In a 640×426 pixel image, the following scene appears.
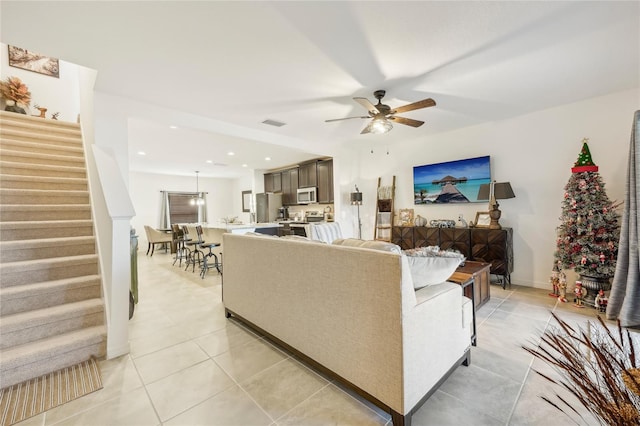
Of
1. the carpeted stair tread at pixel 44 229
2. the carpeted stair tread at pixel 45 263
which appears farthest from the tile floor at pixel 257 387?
the carpeted stair tread at pixel 44 229

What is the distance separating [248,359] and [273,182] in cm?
632

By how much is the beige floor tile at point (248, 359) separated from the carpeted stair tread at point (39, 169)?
3.23 metres

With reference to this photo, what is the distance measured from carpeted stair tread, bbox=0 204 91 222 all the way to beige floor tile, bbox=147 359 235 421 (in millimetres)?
2423

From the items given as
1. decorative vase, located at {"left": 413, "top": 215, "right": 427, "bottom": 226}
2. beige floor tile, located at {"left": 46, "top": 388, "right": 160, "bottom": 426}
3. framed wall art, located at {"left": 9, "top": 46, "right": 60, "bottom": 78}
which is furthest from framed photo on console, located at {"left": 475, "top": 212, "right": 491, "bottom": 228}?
framed wall art, located at {"left": 9, "top": 46, "right": 60, "bottom": 78}

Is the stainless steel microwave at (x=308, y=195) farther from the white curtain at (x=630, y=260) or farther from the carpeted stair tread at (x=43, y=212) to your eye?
the white curtain at (x=630, y=260)

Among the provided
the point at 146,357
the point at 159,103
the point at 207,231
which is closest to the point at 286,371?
the point at 146,357

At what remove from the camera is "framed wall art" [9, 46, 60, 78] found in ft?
15.4

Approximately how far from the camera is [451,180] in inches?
186

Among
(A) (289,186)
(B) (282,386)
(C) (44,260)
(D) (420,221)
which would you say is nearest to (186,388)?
(B) (282,386)

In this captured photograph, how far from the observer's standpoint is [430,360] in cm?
166

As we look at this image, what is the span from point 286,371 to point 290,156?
489cm

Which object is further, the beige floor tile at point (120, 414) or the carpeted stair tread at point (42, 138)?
the carpeted stair tread at point (42, 138)

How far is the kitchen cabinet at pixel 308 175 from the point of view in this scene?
22.0 ft

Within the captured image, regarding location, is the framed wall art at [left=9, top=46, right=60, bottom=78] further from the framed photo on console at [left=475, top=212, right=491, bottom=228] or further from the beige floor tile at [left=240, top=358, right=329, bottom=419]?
the framed photo on console at [left=475, top=212, right=491, bottom=228]
